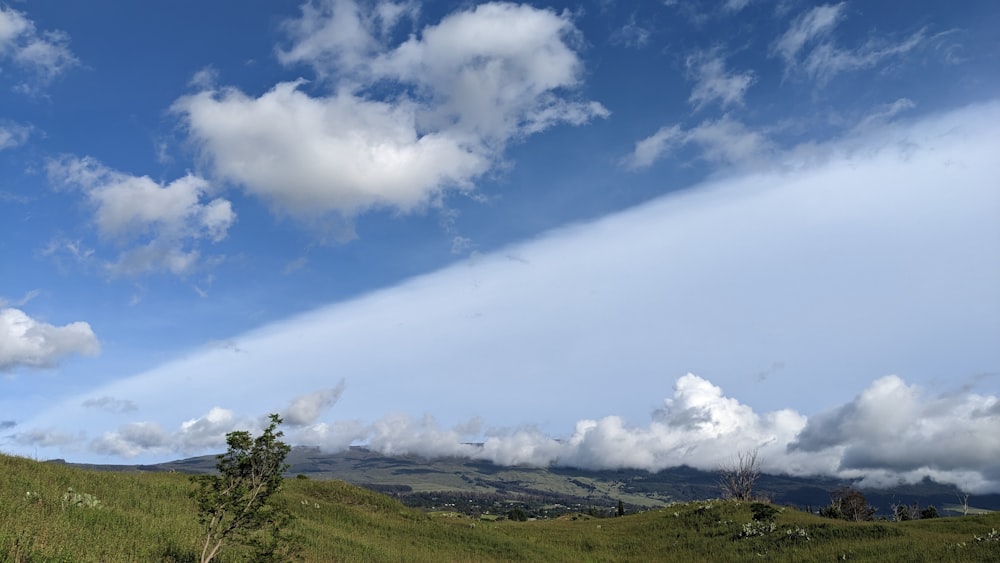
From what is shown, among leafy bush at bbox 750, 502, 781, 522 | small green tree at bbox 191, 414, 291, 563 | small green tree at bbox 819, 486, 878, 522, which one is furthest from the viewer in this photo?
small green tree at bbox 819, 486, 878, 522

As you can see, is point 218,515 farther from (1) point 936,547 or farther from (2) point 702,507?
(2) point 702,507

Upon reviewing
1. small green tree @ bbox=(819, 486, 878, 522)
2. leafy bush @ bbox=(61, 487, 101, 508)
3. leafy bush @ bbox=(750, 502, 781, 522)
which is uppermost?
leafy bush @ bbox=(61, 487, 101, 508)

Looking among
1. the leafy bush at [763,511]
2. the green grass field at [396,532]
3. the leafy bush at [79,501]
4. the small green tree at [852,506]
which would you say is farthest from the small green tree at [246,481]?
the small green tree at [852,506]

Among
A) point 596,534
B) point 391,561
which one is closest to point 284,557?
point 391,561

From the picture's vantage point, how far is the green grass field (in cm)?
1781

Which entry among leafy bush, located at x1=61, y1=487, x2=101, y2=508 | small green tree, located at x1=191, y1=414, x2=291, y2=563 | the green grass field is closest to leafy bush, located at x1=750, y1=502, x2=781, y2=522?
the green grass field

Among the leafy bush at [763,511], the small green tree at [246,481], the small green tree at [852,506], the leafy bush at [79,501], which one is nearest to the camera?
the small green tree at [246,481]

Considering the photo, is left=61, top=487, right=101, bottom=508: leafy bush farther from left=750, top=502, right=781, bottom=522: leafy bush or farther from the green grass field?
left=750, top=502, right=781, bottom=522: leafy bush

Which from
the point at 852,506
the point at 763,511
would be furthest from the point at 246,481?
the point at 852,506

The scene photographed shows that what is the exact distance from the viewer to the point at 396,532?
37.8 meters

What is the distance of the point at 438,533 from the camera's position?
129ft

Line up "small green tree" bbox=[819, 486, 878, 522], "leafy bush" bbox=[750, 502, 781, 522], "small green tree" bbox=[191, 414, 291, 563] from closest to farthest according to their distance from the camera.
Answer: "small green tree" bbox=[191, 414, 291, 563] → "leafy bush" bbox=[750, 502, 781, 522] → "small green tree" bbox=[819, 486, 878, 522]

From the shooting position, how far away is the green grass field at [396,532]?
58.4ft

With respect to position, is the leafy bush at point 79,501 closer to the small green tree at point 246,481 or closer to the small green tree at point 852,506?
the small green tree at point 246,481
